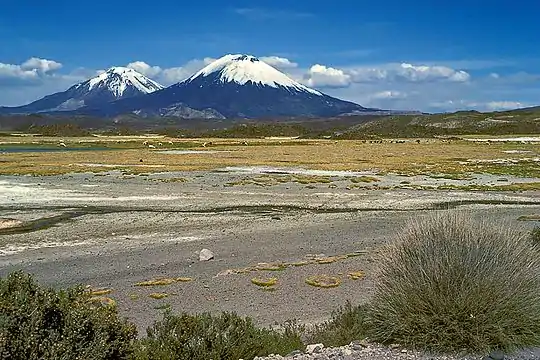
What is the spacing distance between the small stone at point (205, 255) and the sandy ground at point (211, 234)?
28cm

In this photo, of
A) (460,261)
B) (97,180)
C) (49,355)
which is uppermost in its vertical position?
(460,261)

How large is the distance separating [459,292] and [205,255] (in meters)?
11.3

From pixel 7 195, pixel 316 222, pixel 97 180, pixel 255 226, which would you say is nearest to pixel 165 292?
pixel 255 226

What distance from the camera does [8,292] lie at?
6.93 metres

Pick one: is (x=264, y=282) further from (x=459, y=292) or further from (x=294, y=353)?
(x=459, y=292)

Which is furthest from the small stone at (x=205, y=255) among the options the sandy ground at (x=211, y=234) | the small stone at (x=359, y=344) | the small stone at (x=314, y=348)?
the small stone at (x=359, y=344)

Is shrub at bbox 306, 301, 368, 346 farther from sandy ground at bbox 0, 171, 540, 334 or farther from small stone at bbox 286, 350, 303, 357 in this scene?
sandy ground at bbox 0, 171, 540, 334

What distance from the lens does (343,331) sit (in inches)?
324

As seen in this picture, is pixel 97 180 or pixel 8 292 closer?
pixel 8 292

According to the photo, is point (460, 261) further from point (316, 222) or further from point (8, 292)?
point (316, 222)

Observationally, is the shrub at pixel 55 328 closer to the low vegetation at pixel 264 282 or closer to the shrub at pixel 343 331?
the shrub at pixel 343 331

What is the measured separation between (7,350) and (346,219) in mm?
20868

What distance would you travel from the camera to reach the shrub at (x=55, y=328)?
231 inches

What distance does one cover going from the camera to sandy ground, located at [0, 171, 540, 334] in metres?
13.3
